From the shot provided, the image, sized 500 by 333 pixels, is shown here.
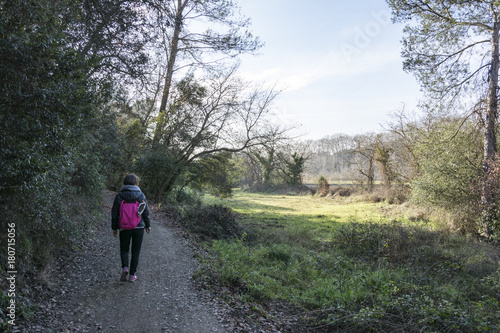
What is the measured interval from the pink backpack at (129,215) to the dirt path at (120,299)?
3.66 ft

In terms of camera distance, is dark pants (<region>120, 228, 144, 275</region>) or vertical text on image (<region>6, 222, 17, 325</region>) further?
dark pants (<region>120, 228, 144, 275</region>)

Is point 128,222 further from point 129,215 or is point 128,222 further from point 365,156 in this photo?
point 365,156

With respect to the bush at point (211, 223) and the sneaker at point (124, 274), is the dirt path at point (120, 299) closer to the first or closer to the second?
the sneaker at point (124, 274)

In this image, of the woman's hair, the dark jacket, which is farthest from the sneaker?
the woman's hair

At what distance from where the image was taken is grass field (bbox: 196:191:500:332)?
495 cm

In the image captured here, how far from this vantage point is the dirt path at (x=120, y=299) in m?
3.96

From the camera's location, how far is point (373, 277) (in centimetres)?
725

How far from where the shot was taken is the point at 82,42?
7.57 meters

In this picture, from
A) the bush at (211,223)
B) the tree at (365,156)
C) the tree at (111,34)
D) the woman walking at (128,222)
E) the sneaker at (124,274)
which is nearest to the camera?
the woman walking at (128,222)

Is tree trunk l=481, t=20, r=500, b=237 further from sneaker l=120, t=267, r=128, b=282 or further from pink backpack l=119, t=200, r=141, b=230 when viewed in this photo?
sneaker l=120, t=267, r=128, b=282

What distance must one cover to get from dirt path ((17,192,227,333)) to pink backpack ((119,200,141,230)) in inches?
43.9

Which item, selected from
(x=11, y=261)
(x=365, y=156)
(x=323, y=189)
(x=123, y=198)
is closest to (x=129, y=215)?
(x=123, y=198)

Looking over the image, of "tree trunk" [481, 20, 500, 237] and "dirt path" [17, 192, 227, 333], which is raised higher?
"tree trunk" [481, 20, 500, 237]

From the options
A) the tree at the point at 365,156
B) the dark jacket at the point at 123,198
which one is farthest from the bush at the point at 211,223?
the tree at the point at 365,156
